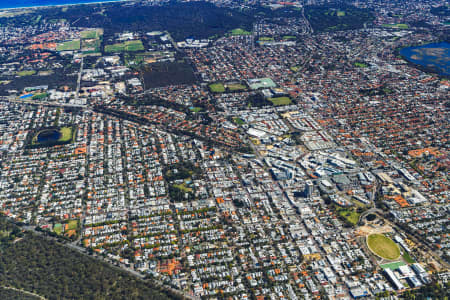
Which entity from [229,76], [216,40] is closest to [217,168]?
[229,76]

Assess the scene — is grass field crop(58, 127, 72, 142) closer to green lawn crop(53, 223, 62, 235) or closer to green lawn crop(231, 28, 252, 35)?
green lawn crop(53, 223, 62, 235)

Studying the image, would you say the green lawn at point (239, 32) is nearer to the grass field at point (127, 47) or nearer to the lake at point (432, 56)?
the grass field at point (127, 47)

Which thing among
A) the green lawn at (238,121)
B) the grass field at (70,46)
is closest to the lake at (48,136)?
the green lawn at (238,121)

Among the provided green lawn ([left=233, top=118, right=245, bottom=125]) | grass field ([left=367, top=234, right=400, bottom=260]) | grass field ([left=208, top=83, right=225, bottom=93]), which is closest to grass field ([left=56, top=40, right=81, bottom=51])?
grass field ([left=208, top=83, right=225, bottom=93])

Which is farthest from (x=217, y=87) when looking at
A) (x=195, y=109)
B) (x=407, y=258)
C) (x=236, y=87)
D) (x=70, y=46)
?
(x=407, y=258)

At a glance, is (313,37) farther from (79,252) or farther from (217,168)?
(79,252)
